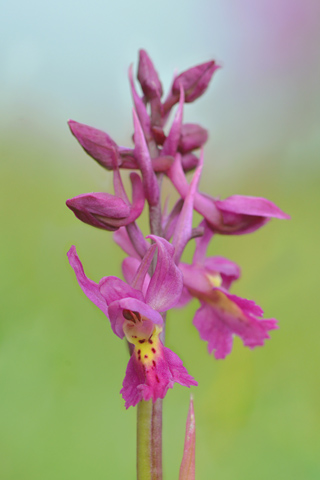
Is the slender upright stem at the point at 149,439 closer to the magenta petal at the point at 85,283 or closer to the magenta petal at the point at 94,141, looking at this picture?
the magenta petal at the point at 85,283

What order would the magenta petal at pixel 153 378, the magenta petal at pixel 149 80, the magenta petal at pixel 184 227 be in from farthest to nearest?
1. the magenta petal at pixel 149 80
2. the magenta petal at pixel 184 227
3. the magenta petal at pixel 153 378

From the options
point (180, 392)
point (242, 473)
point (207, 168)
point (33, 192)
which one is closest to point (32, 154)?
point (33, 192)

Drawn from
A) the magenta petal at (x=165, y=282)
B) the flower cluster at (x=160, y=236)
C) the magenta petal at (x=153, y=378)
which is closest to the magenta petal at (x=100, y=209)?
the flower cluster at (x=160, y=236)

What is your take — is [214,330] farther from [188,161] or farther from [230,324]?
[188,161]

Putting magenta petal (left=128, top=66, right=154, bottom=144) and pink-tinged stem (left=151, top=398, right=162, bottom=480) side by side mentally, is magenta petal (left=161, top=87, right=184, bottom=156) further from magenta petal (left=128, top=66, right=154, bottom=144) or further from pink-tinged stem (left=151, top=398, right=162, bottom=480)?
pink-tinged stem (left=151, top=398, right=162, bottom=480)

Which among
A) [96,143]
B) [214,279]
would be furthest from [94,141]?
[214,279]

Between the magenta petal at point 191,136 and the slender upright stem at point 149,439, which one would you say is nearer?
the slender upright stem at point 149,439

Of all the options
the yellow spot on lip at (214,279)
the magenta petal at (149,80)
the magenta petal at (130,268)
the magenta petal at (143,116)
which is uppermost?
the magenta petal at (149,80)

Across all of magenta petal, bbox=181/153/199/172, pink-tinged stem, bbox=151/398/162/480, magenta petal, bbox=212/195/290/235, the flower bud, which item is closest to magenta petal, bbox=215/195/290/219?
magenta petal, bbox=212/195/290/235
